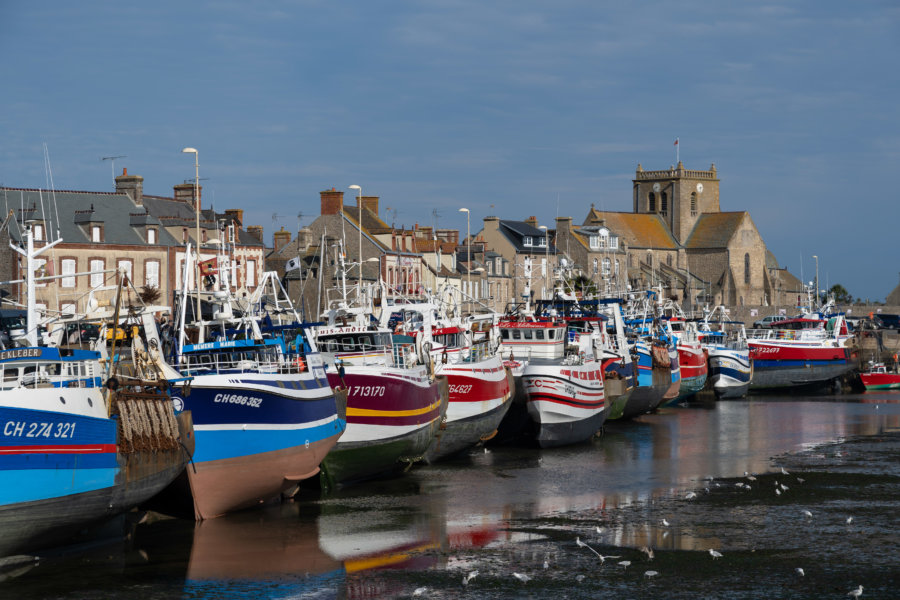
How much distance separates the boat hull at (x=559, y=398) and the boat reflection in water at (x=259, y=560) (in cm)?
1539

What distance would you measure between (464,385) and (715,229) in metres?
107

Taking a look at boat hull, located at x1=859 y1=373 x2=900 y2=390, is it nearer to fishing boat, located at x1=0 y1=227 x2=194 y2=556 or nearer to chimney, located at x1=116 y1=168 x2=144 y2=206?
chimney, located at x1=116 y1=168 x2=144 y2=206

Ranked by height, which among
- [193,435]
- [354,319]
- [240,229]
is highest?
[240,229]

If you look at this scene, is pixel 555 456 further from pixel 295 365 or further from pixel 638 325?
pixel 638 325

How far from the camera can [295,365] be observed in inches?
1080

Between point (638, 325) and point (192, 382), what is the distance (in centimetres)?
4570

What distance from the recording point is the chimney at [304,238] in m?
80.2

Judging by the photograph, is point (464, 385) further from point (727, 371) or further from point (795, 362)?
point (795, 362)

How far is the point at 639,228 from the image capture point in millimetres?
135125

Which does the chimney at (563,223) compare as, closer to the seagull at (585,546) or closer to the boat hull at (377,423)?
the boat hull at (377,423)

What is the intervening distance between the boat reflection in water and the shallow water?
51mm

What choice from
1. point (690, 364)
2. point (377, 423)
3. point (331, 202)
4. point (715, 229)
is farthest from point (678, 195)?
point (377, 423)

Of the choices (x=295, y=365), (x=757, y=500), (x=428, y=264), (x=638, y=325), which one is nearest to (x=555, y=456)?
(x=757, y=500)

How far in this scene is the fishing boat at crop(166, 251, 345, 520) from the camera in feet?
79.8
